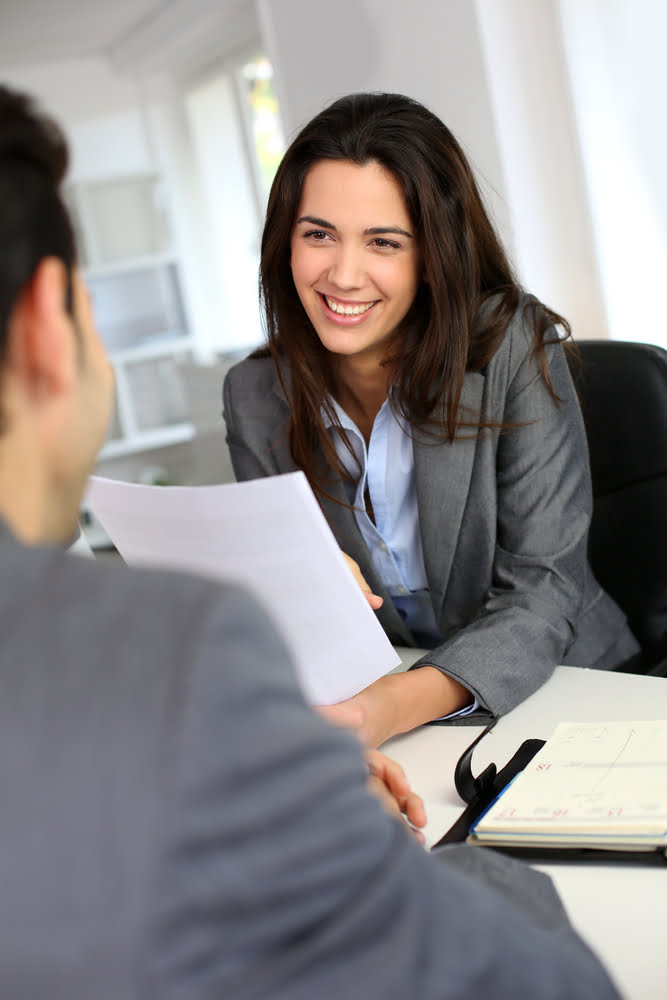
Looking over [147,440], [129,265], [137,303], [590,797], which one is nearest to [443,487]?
[590,797]

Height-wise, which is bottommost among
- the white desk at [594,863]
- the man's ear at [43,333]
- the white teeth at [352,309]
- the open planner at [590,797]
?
the white desk at [594,863]

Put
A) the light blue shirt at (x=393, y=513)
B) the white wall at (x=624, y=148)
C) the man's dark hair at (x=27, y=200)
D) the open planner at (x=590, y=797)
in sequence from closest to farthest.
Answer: the man's dark hair at (x=27, y=200) < the open planner at (x=590, y=797) < the light blue shirt at (x=393, y=513) < the white wall at (x=624, y=148)

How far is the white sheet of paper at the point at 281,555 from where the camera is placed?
1022 millimetres

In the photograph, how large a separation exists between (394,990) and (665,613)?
136 cm

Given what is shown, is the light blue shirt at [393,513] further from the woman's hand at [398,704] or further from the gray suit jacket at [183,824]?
the gray suit jacket at [183,824]

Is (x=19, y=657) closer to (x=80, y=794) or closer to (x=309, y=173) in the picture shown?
(x=80, y=794)

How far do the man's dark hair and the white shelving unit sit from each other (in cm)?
573

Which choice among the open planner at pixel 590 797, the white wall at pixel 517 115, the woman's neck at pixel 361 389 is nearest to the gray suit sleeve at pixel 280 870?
the open planner at pixel 590 797

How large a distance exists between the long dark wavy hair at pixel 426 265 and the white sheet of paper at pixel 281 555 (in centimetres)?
53

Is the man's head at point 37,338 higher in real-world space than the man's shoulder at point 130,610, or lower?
higher

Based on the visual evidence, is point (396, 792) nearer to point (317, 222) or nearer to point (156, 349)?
point (317, 222)

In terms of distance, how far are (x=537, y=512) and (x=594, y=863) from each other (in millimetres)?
704

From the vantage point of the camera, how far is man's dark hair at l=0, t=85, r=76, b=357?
20.8 inches

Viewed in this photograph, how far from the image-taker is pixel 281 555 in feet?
3.49
